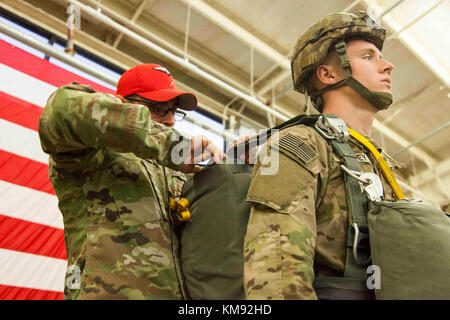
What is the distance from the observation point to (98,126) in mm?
984

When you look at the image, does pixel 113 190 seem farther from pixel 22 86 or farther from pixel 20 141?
pixel 22 86

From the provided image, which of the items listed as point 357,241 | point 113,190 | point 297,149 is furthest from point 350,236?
point 113,190

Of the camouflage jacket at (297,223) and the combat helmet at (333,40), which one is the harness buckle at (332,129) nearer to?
the camouflage jacket at (297,223)

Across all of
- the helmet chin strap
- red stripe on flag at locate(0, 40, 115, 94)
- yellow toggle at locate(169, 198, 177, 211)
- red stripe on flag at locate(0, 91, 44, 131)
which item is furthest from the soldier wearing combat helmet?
red stripe on flag at locate(0, 40, 115, 94)

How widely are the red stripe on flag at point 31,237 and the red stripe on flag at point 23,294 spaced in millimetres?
205

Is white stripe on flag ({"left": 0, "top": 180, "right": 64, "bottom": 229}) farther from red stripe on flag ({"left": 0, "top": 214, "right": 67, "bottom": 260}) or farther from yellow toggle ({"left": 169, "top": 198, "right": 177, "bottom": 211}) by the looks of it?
yellow toggle ({"left": 169, "top": 198, "right": 177, "bottom": 211})

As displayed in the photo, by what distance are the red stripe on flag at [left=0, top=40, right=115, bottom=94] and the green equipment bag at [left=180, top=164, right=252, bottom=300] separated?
208cm

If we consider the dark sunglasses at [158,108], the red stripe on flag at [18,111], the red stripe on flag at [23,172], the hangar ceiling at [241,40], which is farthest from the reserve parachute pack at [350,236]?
the hangar ceiling at [241,40]

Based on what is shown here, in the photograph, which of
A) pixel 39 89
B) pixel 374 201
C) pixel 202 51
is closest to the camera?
pixel 374 201
